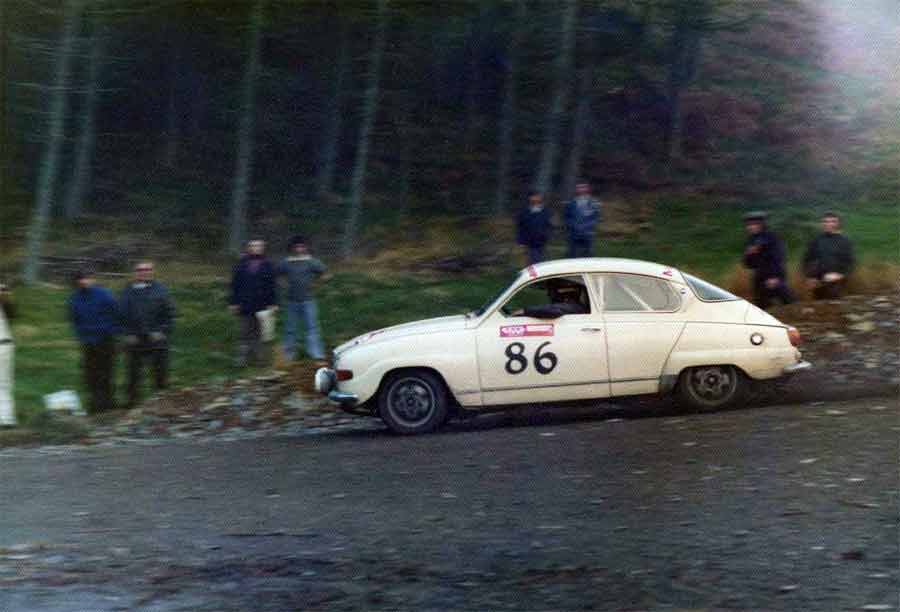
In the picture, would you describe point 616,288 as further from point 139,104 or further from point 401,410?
point 139,104

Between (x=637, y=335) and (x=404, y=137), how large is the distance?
2581cm

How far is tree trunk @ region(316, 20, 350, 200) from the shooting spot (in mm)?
34406

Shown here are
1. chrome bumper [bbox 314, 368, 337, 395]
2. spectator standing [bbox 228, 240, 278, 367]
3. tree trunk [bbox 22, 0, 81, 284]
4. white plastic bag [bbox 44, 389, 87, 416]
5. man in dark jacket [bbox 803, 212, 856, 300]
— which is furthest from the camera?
tree trunk [bbox 22, 0, 81, 284]

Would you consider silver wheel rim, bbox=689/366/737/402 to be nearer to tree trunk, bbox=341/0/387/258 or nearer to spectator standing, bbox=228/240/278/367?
spectator standing, bbox=228/240/278/367

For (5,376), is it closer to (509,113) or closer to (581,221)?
(581,221)

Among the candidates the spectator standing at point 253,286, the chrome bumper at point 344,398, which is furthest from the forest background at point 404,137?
the chrome bumper at point 344,398

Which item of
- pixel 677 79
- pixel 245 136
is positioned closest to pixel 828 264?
pixel 245 136

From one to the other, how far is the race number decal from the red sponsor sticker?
93 millimetres

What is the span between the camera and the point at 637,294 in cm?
1309

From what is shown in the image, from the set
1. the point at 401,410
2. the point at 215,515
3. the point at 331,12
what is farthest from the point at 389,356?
the point at 331,12

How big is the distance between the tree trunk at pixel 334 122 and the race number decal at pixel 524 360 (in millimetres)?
22742

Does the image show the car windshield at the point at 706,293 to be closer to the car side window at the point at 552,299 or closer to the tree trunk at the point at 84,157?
the car side window at the point at 552,299

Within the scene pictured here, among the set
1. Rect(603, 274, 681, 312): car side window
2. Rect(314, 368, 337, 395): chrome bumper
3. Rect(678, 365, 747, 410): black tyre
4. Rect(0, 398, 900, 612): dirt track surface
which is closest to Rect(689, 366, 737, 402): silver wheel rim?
Rect(678, 365, 747, 410): black tyre

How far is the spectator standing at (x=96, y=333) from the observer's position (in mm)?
15438
